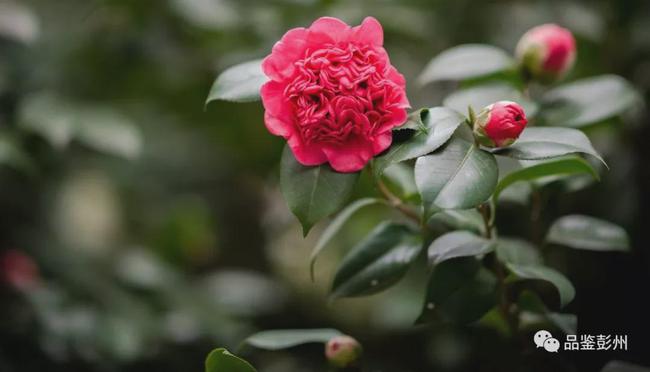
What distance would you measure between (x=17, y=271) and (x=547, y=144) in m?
1.11

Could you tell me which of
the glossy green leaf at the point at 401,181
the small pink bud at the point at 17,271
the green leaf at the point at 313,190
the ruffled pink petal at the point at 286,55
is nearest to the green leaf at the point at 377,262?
the glossy green leaf at the point at 401,181

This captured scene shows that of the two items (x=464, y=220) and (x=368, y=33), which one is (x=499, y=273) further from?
(x=368, y=33)

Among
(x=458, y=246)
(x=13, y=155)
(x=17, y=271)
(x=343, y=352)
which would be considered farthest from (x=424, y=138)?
(x=17, y=271)

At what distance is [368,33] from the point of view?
0.74 metres

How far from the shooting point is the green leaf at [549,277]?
0.75 meters

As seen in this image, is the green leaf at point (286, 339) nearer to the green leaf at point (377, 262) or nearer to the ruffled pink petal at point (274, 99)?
the green leaf at point (377, 262)

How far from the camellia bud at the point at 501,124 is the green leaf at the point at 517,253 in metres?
0.16

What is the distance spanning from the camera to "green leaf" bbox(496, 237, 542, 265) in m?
0.84

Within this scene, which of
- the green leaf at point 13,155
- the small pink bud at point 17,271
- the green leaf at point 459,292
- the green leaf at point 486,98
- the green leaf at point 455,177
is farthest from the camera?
the small pink bud at point 17,271

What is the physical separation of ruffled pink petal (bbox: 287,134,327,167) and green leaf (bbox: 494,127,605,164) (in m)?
0.19

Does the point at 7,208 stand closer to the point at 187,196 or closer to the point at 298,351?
the point at 187,196

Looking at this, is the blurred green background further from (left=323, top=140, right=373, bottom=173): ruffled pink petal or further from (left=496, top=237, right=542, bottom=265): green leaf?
(left=323, top=140, right=373, bottom=173): ruffled pink petal

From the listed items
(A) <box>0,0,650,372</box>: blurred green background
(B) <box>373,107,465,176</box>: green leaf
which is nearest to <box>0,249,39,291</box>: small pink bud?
(A) <box>0,0,650,372</box>: blurred green background

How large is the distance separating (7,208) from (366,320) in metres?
0.94
